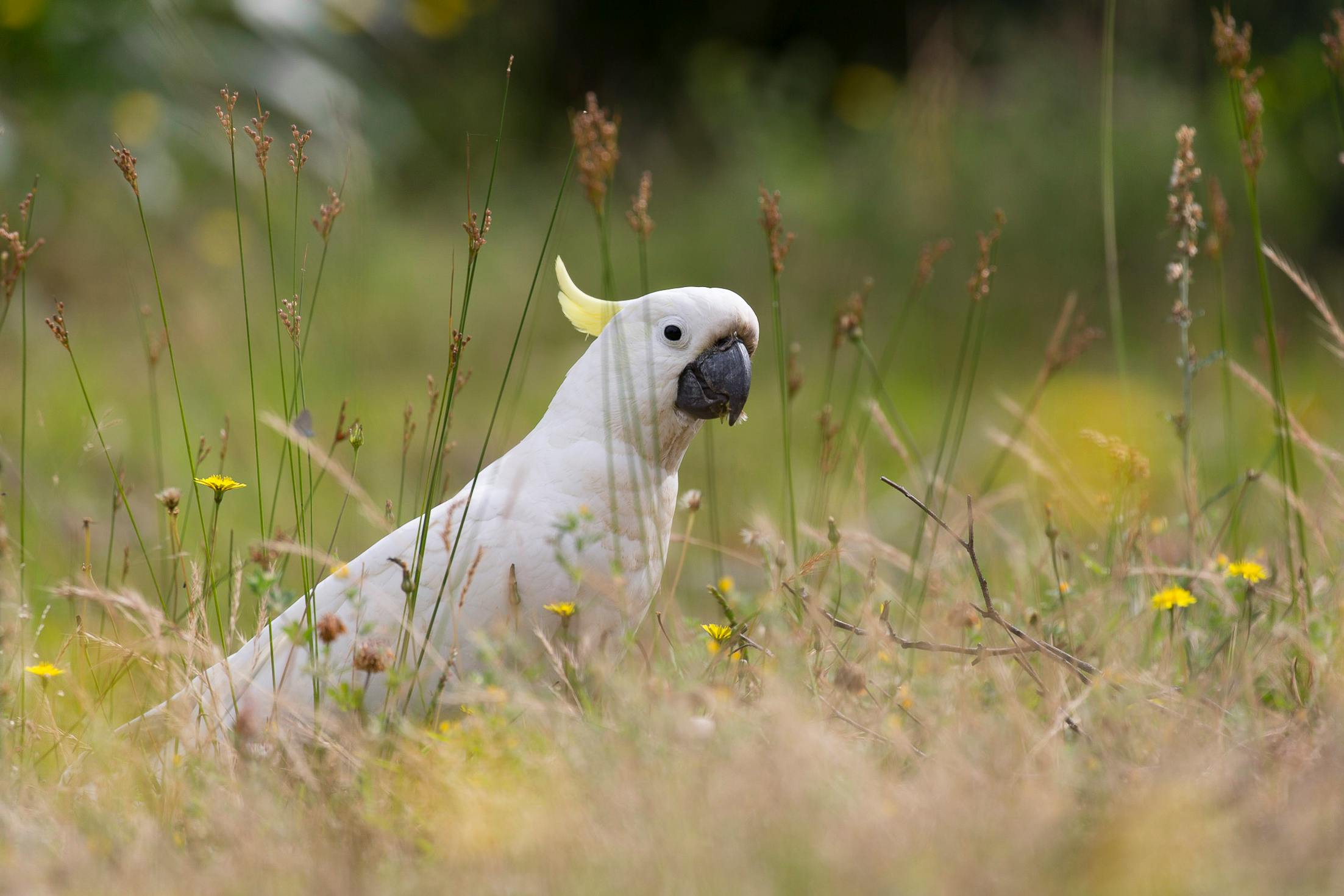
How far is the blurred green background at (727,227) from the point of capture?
16.0ft

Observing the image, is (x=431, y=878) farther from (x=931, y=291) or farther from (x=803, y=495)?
(x=931, y=291)

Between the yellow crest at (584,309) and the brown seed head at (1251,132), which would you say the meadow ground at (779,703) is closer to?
the brown seed head at (1251,132)

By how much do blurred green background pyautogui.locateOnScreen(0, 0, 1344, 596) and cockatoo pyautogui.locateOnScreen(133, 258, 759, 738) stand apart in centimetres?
201

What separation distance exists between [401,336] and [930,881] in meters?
5.13

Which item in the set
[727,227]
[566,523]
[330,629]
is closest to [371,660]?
[330,629]

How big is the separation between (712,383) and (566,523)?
0.49 meters

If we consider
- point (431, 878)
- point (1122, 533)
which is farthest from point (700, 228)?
point (431, 878)

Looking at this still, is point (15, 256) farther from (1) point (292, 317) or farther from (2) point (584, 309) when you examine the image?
(2) point (584, 309)

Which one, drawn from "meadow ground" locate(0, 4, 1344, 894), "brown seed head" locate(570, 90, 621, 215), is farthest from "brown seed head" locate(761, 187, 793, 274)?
"brown seed head" locate(570, 90, 621, 215)

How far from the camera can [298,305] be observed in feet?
5.48

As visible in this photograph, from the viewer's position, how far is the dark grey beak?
6.68 ft

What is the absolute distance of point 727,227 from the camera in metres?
6.10

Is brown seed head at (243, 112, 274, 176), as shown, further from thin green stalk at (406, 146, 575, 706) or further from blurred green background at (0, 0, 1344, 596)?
blurred green background at (0, 0, 1344, 596)

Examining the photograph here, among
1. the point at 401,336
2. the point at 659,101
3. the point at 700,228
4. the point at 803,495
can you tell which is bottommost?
the point at 803,495
